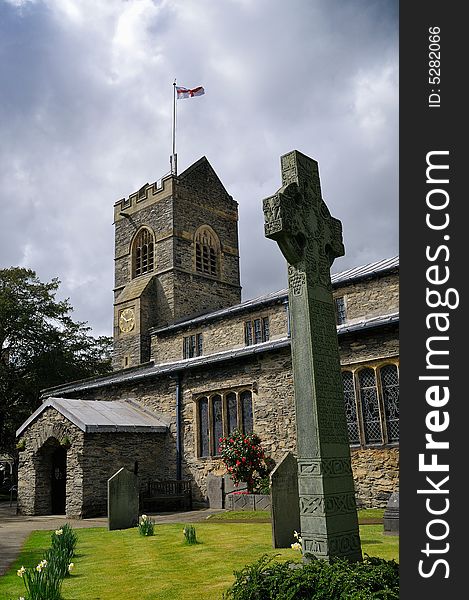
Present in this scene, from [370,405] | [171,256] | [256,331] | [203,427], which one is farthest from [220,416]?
[171,256]

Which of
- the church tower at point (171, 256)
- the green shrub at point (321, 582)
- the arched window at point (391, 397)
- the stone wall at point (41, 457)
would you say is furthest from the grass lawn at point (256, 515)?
the church tower at point (171, 256)

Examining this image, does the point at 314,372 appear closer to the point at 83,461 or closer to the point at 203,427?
the point at 83,461

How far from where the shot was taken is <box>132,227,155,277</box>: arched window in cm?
3483

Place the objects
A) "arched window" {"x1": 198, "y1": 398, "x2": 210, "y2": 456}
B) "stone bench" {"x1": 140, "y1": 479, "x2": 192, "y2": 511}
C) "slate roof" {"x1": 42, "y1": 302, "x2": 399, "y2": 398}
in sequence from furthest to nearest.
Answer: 1. "arched window" {"x1": 198, "y1": 398, "x2": 210, "y2": 456}
2. "stone bench" {"x1": 140, "y1": 479, "x2": 192, "y2": 511}
3. "slate roof" {"x1": 42, "y1": 302, "x2": 399, "y2": 398}

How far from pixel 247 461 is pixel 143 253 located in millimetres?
20093

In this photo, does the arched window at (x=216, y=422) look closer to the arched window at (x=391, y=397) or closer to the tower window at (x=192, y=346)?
the tower window at (x=192, y=346)

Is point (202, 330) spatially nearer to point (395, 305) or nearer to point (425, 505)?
point (395, 305)

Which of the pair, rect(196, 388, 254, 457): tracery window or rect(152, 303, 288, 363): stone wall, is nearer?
rect(196, 388, 254, 457): tracery window

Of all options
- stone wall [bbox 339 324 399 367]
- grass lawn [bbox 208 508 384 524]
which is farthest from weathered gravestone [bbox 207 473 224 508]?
stone wall [bbox 339 324 399 367]

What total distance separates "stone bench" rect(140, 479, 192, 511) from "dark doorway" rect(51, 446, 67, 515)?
377 cm

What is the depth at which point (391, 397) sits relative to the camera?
15930 millimetres

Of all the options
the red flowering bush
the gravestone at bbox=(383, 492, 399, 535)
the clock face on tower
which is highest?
the clock face on tower

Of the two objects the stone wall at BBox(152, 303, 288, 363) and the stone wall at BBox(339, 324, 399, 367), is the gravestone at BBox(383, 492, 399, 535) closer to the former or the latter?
the stone wall at BBox(339, 324, 399, 367)

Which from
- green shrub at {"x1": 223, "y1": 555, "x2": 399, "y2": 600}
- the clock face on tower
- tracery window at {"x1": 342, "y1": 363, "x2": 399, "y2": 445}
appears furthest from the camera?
the clock face on tower
